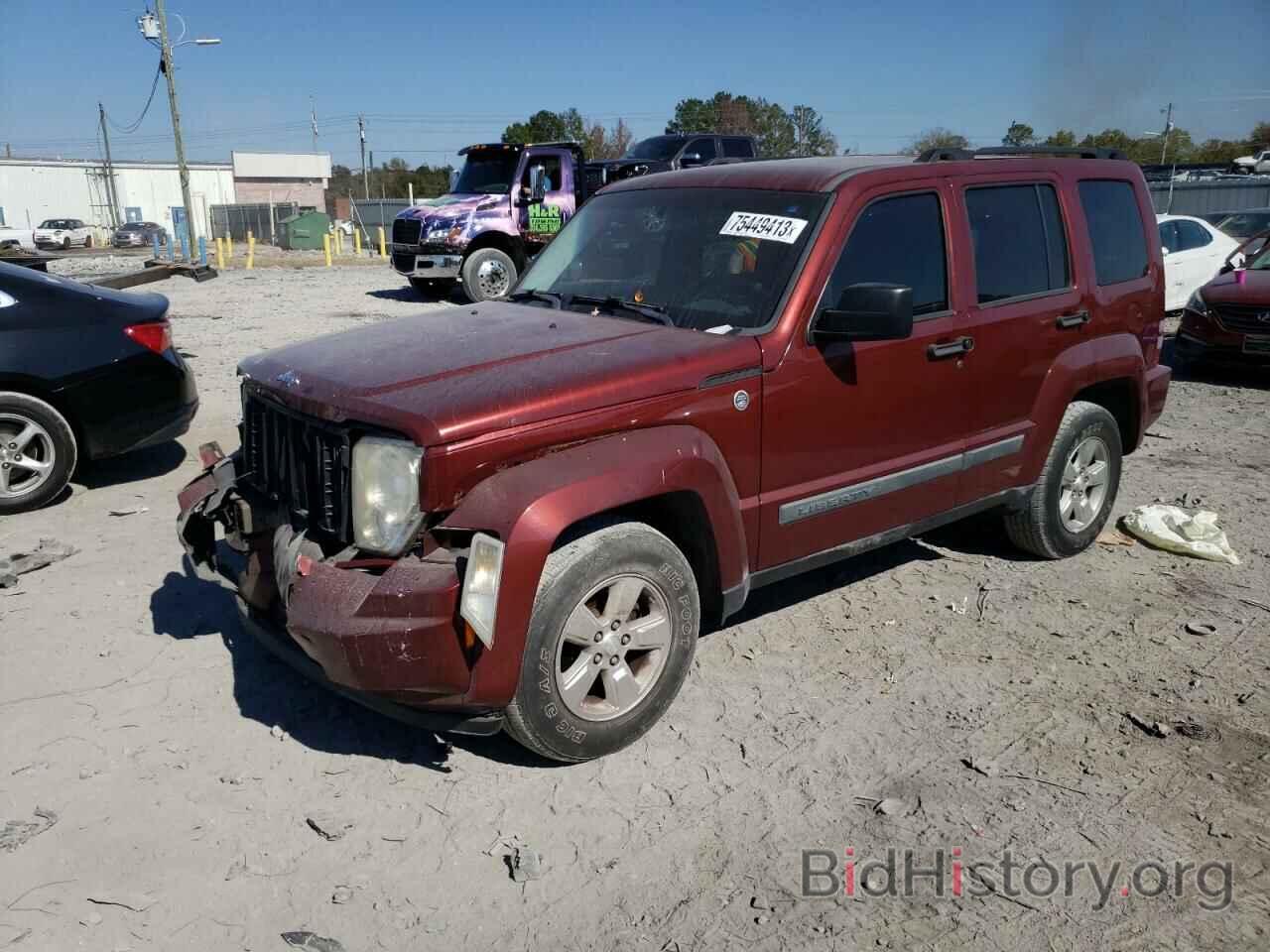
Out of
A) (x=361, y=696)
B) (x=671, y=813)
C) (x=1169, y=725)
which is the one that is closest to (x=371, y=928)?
(x=361, y=696)

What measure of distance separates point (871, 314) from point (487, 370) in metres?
1.39

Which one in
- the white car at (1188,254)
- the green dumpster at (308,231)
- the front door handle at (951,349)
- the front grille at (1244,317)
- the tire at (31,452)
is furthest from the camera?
the green dumpster at (308,231)

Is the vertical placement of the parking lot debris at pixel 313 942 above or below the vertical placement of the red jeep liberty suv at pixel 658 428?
below

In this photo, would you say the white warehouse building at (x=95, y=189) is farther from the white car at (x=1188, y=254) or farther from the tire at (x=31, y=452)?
the tire at (x=31, y=452)

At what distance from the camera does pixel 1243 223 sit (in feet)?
52.7

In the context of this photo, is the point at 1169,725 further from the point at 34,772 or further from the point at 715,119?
the point at 715,119

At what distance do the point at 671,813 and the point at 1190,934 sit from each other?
149 cm

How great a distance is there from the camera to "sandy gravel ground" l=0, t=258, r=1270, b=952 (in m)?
2.81

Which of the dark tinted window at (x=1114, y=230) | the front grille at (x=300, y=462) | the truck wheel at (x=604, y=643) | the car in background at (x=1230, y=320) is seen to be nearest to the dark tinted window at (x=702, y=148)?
the car in background at (x=1230, y=320)

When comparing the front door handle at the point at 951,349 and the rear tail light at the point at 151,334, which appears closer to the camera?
the front door handle at the point at 951,349

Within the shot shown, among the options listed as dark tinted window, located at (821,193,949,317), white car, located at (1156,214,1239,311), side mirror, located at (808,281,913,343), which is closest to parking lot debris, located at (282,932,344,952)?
side mirror, located at (808,281,913,343)

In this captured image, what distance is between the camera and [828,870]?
3.00m

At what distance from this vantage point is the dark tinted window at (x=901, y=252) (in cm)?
401

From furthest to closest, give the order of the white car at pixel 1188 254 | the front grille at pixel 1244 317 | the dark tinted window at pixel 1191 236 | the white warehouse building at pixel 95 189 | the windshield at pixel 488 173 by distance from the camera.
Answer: the white warehouse building at pixel 95 189 < the windshield at pixel 488 173 < the dark tinted window at pixel 1191 236 < the white car at pixel 1188 254 < the front grille at pixel 1244 317
